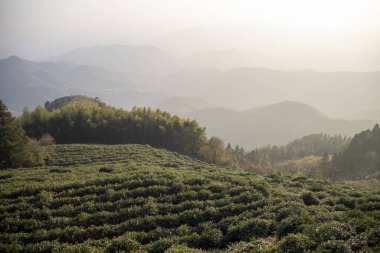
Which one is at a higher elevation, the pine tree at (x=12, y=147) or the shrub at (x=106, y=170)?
the pine tree at (x=12, y=147)

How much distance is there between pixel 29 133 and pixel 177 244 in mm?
98742

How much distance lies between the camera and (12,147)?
184 ft

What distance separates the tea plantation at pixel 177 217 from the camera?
16.9 meters

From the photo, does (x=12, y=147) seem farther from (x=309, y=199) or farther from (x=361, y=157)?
(x=361, y=157)

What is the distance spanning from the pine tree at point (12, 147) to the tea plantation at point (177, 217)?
28899mm

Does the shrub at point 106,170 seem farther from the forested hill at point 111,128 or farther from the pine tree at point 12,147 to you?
the forested hill at point 111,128

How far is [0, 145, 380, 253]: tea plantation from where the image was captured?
16.9m

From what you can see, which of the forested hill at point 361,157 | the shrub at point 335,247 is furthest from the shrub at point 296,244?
the forested hill at point 361,157

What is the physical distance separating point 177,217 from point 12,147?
45269mm

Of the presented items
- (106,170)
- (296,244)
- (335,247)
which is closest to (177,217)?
(296,244)

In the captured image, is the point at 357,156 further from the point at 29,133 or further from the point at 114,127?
the point at 29,133

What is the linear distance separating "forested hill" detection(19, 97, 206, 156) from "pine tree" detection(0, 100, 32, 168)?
45475 millimetres

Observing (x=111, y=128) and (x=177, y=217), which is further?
(x=111, y=128)

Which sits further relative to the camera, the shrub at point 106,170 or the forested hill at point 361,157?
the forested hill at point 361,157
